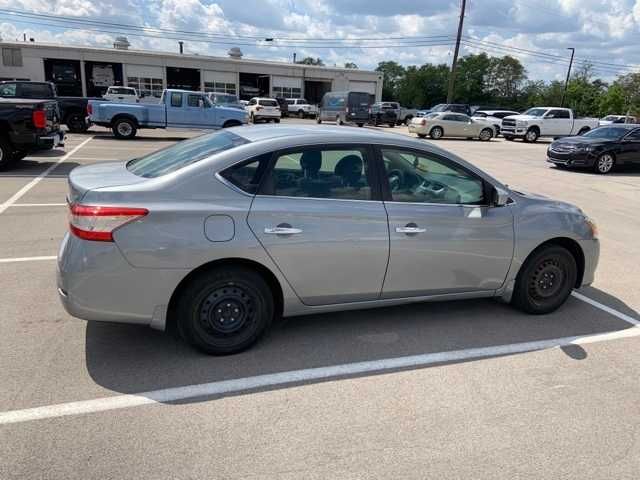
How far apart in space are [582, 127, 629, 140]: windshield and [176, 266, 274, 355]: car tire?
15947 millimetres

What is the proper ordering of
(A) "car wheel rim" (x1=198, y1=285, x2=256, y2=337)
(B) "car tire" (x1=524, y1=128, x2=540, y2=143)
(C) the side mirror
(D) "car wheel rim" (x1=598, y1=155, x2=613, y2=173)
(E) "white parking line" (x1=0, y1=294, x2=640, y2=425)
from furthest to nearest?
(B) "car tire" (x1=524, y1=128, x2=540, y2=143) < (D) "car wheel rim" (x1=598, y1=155, x2=613, y2=173) < (C) the side mirror < (A) "car wheel rim" (x1=198, y1=285, x2=256, y2=337) < (E) "white parking line" (x1=0, y1=294, x2=640, y2=425)

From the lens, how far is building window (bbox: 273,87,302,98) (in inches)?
2222

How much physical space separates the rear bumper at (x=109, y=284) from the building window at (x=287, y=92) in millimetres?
55309

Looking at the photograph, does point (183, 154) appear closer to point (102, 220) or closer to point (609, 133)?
point (102, 220)

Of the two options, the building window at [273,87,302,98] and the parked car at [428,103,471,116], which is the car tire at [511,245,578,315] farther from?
the building window at [273,87,302,98]

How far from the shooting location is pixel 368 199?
3.93 metres

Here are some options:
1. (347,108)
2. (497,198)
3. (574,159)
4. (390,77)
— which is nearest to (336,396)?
(497,198)

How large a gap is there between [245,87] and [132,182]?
185 feet

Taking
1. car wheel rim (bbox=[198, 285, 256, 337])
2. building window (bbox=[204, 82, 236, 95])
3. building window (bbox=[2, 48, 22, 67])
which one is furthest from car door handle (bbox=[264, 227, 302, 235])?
building window (bbox=[204, 82, 236, 95])

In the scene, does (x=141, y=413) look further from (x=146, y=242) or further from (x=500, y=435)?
(x=500, y=435)

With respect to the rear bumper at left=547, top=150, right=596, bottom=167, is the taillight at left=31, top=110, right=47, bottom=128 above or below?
above

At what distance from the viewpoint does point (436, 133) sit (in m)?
27.6

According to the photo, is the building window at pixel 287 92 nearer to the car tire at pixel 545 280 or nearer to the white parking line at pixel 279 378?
the car tire at pixel 545 280

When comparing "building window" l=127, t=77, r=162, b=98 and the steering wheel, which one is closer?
the steering wheel
